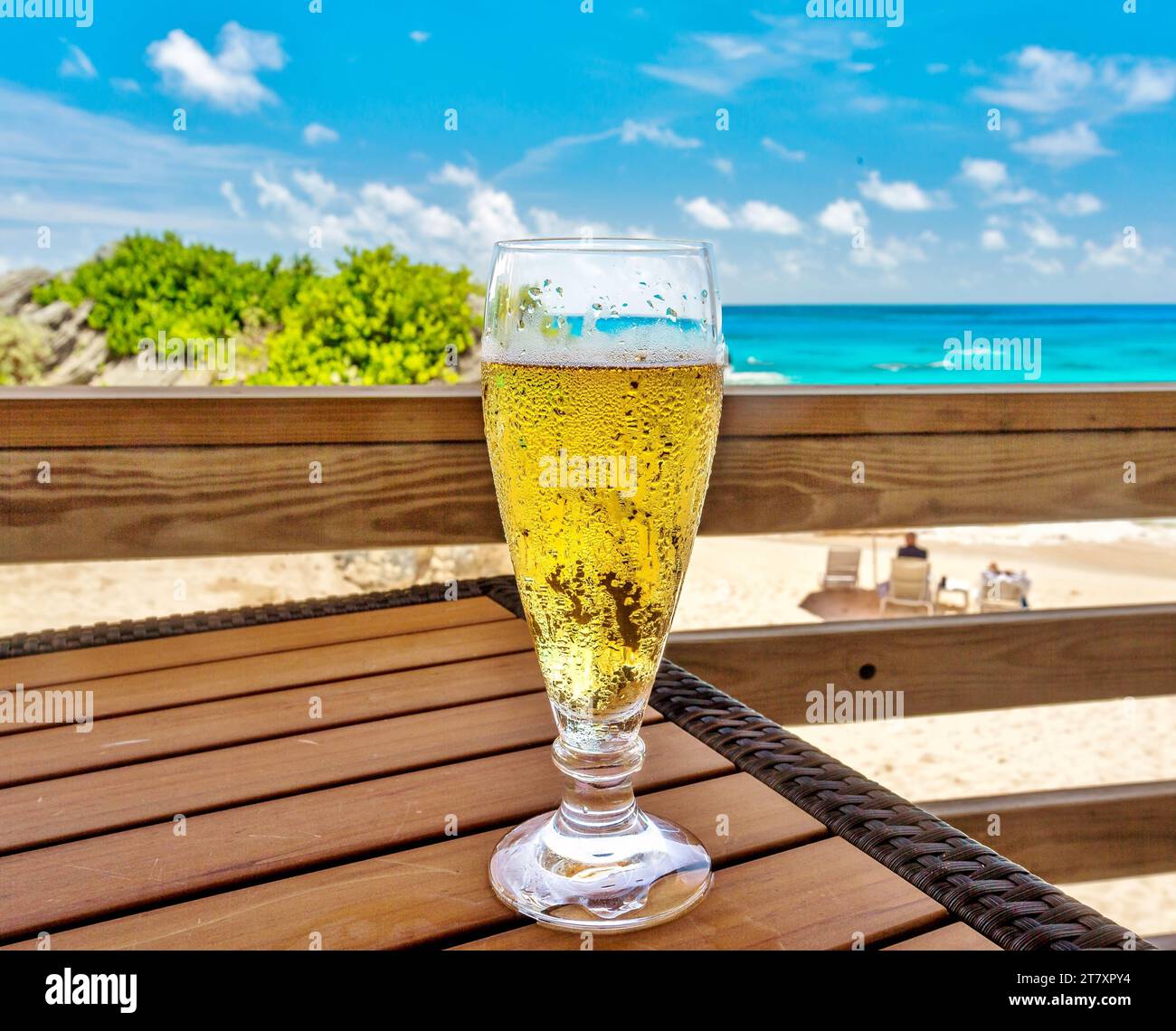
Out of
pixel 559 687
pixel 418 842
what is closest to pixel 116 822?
pixel 418 842

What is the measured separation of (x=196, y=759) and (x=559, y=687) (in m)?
0.38

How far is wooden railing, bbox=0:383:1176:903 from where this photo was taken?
1.67 metres

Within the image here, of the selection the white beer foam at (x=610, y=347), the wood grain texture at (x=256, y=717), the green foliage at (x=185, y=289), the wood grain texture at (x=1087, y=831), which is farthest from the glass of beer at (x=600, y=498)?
the green foliage at (x=185, y=289)

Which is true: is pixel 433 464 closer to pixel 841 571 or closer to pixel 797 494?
pixel 797 494

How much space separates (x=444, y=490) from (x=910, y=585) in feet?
33.1

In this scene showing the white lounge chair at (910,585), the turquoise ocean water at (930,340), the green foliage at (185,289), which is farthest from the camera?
the turquoise ocean water at (930,340)

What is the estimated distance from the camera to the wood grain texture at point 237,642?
1.19m

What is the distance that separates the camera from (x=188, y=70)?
84.4 feet

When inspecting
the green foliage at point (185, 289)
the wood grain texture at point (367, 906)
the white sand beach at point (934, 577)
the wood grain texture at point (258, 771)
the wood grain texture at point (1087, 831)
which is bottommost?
the white sand beach at point (934, 577)

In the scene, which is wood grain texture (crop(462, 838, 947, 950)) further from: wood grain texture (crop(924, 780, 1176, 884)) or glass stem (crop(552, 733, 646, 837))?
wood grain texture (crop(924, 780, 1176, 884))

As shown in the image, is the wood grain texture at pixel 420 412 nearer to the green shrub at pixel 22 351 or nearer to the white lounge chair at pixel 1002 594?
the white lounge chair at pixel 1002 594

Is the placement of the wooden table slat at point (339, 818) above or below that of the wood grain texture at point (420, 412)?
below

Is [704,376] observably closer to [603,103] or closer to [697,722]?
[697,722]
